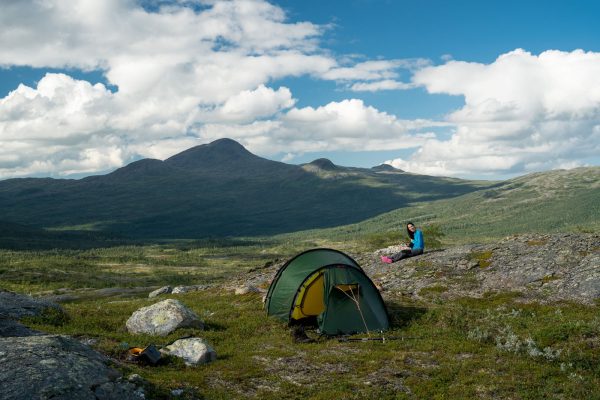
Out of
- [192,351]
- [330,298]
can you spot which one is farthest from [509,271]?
[192,351]

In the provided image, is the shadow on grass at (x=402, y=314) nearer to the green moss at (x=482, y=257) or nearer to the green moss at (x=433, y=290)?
the green moss at (x=433, y=290)

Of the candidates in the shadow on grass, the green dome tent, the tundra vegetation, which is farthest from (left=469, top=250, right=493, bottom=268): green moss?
the green dome tent

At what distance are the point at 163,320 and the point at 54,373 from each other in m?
11.2

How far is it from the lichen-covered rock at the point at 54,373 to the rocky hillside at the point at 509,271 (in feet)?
65.3

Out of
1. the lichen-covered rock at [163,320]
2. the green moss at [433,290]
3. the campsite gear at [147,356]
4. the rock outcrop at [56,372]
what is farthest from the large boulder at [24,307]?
the green moss at [433,290]

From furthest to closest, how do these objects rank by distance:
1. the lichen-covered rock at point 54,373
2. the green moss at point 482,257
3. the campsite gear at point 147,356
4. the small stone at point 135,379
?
the green moss at point 482,257 → the campsite gear at point 147,356 → the small stone at point 135,379 → the lichen-covered rock at point 54,373

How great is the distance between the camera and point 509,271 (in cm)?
3011

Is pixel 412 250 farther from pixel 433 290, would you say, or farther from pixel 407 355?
pixel 407 355

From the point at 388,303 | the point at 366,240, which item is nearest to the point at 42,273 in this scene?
the point at 366,240

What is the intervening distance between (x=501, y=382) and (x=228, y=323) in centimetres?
1487

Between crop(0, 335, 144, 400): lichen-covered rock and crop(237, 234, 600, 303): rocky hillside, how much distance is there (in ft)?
65.3

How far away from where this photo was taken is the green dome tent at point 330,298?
22953 mm

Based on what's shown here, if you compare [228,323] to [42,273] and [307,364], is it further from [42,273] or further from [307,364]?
[42,273]

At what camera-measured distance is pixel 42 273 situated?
127 meters
